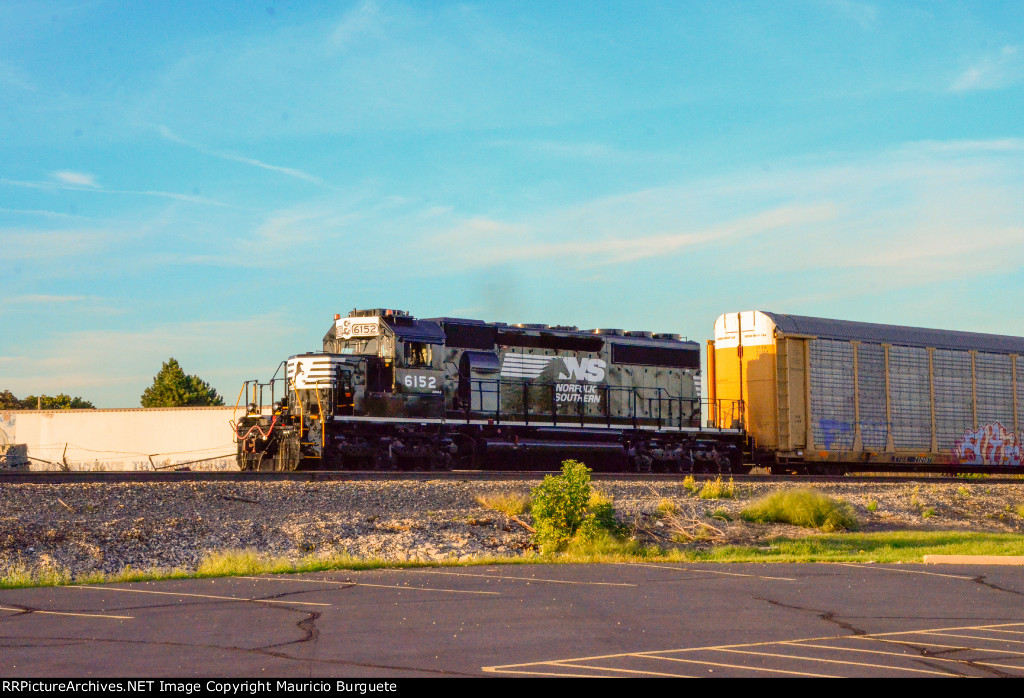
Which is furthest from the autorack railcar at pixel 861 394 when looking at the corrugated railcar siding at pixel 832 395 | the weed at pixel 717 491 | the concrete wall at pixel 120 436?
the concrete wall at pixel 120 436

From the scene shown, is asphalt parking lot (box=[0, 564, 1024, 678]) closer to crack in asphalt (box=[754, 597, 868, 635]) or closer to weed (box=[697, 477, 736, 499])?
crack in asphalt (box=[754, 597, 868, 635])

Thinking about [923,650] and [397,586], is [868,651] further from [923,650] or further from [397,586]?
[397,586]

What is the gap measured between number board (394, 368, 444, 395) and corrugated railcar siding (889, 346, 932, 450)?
42.1 feet

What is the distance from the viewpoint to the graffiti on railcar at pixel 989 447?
30625 millimetres

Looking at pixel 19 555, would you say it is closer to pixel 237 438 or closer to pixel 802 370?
pixel 237 438

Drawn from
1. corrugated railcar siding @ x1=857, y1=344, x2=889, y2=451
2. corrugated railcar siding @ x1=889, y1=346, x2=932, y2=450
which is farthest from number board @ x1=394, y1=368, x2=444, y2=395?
corrugated railcar siding @ x1=889, y1=346, x2=932, y2=450

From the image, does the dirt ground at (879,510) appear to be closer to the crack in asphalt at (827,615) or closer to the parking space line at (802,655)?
the crack in asphalt at (827,615)

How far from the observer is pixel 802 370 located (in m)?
28.1

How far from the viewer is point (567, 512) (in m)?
15.1

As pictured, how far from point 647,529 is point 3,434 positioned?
43625 millimetres

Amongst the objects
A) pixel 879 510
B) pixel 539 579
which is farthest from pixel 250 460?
pixel 539 579

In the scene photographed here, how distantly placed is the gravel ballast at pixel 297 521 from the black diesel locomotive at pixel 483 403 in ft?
16.1

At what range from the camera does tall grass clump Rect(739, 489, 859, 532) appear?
1820 centimetres

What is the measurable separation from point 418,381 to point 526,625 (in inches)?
670
